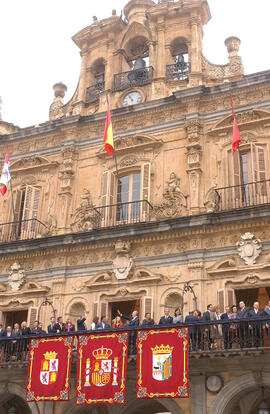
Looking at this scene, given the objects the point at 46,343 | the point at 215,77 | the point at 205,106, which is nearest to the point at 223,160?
the point at 205,106

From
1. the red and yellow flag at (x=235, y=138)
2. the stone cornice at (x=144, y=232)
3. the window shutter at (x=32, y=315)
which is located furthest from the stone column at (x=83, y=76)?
the window shutter at (x=32, y=315)

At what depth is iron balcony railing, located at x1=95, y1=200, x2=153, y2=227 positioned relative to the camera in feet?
63.6

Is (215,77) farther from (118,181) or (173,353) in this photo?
(173,353)

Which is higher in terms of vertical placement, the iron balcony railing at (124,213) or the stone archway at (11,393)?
the iron balcony railing at (124,213)

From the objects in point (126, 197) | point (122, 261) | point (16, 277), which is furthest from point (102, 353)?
point (126, 197)

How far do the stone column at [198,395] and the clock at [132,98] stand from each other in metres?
11.4

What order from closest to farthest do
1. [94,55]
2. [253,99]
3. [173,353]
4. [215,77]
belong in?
1. [173,353]
2. [253,99]
3. [215,77]
4. [94,55]

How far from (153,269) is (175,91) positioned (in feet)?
22.5

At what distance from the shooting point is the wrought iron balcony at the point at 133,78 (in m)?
22.5

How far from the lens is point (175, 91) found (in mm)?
20391

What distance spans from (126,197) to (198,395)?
321 inches

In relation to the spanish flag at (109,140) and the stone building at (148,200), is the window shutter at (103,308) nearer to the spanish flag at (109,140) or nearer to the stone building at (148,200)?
the stone building at (148,200)

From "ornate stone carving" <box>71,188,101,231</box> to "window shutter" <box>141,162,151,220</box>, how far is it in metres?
1.81

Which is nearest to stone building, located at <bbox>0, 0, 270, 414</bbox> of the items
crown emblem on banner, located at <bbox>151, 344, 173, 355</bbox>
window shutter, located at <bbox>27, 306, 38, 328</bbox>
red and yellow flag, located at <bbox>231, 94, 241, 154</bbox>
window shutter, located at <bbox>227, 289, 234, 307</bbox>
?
window shutter, located at <bbox>227, 289, 234, 307</bbox>
